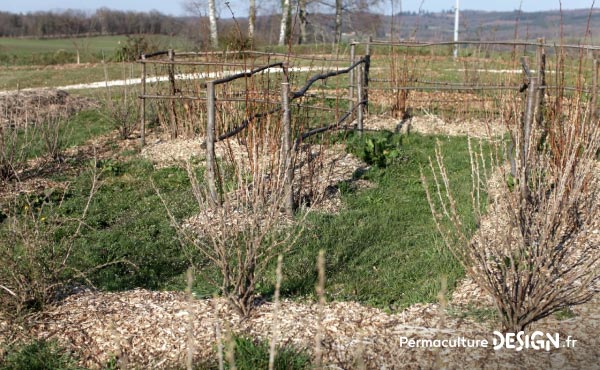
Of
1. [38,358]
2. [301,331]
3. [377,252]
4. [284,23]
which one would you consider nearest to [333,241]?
[377,252]

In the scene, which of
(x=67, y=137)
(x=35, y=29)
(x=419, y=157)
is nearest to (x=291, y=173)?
(x=419, y=157)

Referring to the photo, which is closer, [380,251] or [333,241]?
[380,251]

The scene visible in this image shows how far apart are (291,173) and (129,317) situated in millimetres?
2008

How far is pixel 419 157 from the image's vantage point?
778cm

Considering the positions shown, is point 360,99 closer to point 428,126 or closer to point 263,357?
point 428,126

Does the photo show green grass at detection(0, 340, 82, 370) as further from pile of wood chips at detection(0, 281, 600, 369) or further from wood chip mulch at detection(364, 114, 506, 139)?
wood chip mulch at detection(364, 114, 506, 139)

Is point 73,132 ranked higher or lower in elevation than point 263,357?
higher

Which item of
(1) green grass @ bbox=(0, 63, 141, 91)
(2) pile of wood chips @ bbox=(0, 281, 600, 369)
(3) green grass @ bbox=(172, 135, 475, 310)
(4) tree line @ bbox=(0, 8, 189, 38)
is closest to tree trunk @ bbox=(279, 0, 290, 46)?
(1) green grass @ bbox=(0, 63, 141, 91)

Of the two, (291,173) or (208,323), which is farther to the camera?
(291,173)

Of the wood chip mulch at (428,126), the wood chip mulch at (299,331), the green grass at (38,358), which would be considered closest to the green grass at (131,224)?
the wood chip mulch at (299,331)

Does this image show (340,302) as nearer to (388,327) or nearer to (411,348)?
(388,327)

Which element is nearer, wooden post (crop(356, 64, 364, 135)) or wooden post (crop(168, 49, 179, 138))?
wooden post (crop(356, 64, 364, 135))

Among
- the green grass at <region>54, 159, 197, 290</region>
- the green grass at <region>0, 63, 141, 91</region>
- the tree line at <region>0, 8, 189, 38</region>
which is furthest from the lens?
the tree line at <region>0, 8, 189, 38</region>

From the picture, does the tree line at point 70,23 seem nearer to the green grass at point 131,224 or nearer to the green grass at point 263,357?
the green grass at point 131,224
